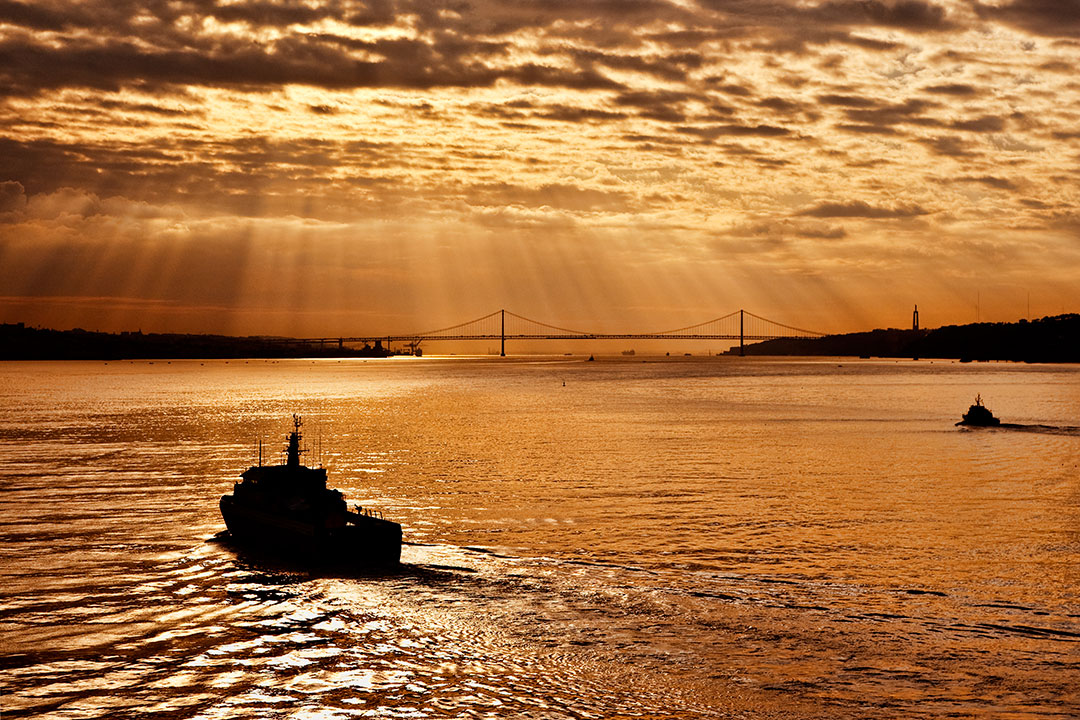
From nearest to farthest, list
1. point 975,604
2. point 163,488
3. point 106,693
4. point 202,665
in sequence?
1. point 106,693
2. point 202,665
3. point 975,604
4. point 163,488

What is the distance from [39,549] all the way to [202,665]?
1898 cm

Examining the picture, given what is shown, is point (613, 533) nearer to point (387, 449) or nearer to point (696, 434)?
point (387, 449)

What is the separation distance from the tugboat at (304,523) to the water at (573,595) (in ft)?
5.38

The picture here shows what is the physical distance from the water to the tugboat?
1641 mm

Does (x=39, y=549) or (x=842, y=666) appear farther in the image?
(x=39, y=549)

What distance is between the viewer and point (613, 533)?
4541 cm

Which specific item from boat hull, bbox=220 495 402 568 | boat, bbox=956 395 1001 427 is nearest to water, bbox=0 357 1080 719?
boat hull, bbox=220 495 402 568

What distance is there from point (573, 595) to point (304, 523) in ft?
44.2

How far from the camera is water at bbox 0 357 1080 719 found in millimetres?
25062

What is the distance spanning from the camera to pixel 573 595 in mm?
34531

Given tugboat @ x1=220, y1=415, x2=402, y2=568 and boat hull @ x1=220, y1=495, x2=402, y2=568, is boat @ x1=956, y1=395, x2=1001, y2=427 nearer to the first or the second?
tugboat @ x1=220, y1=415, x2=402, y2=568

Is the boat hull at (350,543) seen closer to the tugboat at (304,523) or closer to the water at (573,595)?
the tugboat at (304,523)

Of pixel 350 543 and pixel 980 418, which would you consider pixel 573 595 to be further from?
pixel 980 418

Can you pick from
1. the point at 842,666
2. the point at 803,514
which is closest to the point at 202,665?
the point at 842,666
